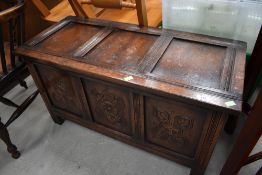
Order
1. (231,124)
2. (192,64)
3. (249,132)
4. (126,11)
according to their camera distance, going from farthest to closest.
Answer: (126,11)
(231,124)
(192,64)
(249,132)

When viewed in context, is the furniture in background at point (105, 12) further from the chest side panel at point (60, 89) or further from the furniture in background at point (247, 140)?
the furniture in background at point (247, 140)

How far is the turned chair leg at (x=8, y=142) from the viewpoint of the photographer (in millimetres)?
1187

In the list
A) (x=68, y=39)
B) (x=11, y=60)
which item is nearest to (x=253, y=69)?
(x=68, y=39)

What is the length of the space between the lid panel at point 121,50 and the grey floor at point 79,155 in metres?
0.61

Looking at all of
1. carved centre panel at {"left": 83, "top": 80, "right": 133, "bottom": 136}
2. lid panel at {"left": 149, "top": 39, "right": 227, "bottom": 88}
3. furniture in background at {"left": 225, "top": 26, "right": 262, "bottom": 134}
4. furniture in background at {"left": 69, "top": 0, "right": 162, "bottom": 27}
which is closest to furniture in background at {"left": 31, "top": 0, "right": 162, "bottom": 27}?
furniture in background at {"left": 69, "top": 0, "right": 162, "bottom": 27}

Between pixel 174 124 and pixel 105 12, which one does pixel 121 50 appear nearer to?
pixel 174 124

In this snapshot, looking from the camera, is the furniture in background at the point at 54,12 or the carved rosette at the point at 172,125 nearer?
the carved rosette at the point at 172,125

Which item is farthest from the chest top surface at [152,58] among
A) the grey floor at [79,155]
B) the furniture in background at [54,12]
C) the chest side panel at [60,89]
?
the grey floor at [79,155]

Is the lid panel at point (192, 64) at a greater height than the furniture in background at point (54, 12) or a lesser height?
greater

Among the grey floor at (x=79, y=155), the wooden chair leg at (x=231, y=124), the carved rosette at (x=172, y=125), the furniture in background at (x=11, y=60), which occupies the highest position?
the furniture in background at (x=11, y=60)

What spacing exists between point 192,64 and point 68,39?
26.3 inches

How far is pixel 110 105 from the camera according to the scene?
106 centimetres

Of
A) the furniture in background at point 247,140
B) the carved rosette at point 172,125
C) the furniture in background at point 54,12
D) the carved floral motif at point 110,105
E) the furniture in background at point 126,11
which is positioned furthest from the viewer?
the furniture in background at point 54,12

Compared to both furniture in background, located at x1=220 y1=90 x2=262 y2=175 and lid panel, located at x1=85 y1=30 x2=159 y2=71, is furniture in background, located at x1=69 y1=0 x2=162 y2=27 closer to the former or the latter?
lid panel, located at x1=85 y1=30 x2=159 y2=71
